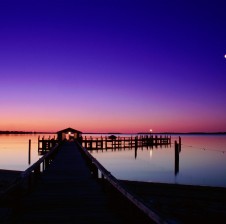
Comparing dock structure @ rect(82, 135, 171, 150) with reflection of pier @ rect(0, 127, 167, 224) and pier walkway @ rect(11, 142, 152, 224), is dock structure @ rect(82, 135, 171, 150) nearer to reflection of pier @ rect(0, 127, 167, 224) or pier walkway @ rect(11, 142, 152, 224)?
pier walkway @ rect(11, 142, 152, 224)

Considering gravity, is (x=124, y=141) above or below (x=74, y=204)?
below

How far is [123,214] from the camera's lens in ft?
19.2

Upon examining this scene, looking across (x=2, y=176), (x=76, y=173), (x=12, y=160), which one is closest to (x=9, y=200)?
(x=76, y=173)

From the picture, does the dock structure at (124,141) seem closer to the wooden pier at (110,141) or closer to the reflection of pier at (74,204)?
the wooden pier at (110,141)

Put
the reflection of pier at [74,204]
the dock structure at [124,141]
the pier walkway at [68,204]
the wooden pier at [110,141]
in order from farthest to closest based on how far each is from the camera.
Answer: the dock structure at [124,141] → the wooden pier at [110,141] → the pier walkway at [68,204] → the reflection of pier at [74,204]

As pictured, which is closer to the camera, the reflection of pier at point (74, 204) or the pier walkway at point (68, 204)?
the reflection of pier at point (74, 204)

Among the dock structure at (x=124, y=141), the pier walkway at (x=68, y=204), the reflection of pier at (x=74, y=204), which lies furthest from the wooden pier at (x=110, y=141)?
the reflection of pier at (x=74, y=204)

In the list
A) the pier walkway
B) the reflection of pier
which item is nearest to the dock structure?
the pier walkway

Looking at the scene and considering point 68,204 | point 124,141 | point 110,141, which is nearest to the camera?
point 68,204

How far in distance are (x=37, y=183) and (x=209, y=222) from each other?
19.2 ft

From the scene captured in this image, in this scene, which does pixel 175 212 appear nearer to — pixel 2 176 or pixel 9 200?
pixel 9 200

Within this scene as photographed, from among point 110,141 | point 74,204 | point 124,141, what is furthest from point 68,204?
point 124,141

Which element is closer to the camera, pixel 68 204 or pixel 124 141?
pixel 68 204

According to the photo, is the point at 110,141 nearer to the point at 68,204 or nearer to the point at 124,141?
the point at 124,141
